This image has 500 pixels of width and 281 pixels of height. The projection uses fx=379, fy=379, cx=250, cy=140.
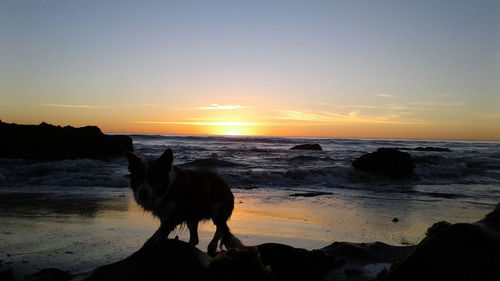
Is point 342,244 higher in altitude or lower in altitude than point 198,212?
lower

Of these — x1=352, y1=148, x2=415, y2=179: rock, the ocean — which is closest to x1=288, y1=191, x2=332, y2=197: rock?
the ocean

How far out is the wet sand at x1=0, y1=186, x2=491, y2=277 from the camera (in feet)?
20.0

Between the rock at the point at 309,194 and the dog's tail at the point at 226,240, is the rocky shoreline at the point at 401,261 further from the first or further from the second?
the rock at the point at 309,194

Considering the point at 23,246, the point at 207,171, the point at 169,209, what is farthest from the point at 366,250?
the point at 23,246

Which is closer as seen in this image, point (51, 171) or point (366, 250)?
point (366, 250)

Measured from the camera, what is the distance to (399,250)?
635cm

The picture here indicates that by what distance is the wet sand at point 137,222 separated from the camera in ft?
20.0

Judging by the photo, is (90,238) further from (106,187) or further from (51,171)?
(51,171)

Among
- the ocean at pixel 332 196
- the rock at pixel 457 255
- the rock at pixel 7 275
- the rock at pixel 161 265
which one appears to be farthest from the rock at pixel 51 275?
the rock at pixel 457 255

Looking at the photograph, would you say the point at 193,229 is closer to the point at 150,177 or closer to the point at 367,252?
the point at 150,177

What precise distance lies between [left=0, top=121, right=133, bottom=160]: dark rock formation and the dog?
74.0 feet

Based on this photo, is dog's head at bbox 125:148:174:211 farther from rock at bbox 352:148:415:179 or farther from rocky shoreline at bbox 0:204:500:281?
rock at bbox 352:148:415:179

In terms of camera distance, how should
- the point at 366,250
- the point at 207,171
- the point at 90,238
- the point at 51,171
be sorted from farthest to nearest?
the point at 51,171
the point at 90,238
the point at 366,250
the point at 207,171

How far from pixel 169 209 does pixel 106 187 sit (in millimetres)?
11087
